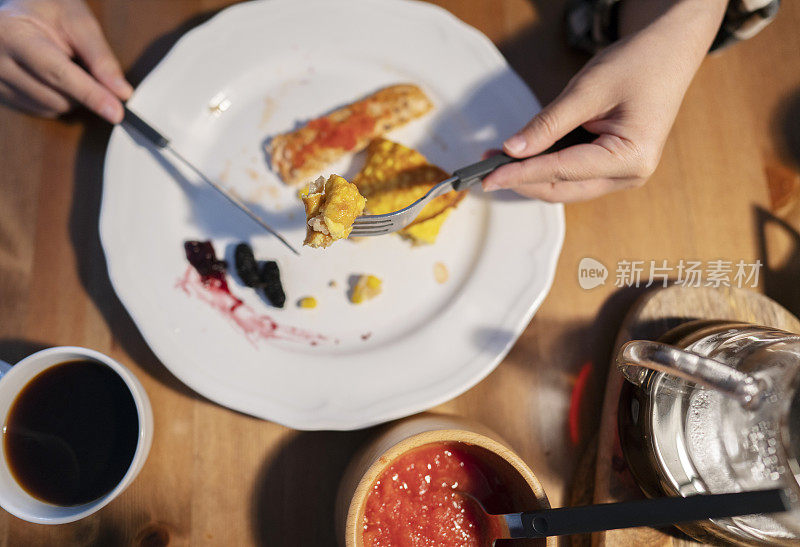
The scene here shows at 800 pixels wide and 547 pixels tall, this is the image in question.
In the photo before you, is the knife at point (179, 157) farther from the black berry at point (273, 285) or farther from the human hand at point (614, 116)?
the human hand at point (614, 116)

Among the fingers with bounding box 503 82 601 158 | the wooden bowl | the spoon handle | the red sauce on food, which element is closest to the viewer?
the spoon handle

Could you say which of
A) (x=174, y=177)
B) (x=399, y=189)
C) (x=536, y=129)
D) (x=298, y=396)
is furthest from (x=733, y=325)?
(x=174, y=177)

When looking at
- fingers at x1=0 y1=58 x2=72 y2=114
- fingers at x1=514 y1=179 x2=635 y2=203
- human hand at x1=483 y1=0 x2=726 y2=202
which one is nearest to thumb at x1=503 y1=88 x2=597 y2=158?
human hand at x1=483 y1=0 x2=726 y2=202

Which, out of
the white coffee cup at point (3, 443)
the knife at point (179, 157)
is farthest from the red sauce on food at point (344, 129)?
the white coffee cup at point (3, 443)

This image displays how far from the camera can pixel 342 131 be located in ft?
4.91

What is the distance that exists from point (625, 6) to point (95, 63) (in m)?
1.57

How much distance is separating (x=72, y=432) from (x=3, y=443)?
14 cm

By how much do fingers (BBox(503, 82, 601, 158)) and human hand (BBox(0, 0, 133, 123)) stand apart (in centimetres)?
110

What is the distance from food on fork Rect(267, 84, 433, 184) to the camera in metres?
1.47

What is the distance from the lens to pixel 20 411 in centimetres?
118

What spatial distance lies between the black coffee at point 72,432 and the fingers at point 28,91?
2.49ft

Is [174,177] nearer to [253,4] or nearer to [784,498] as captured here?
[253,4]

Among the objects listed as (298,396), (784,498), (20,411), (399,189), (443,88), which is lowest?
(20,411)

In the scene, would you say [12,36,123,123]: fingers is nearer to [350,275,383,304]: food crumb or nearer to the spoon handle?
[350,275,383,304]: food crumb
